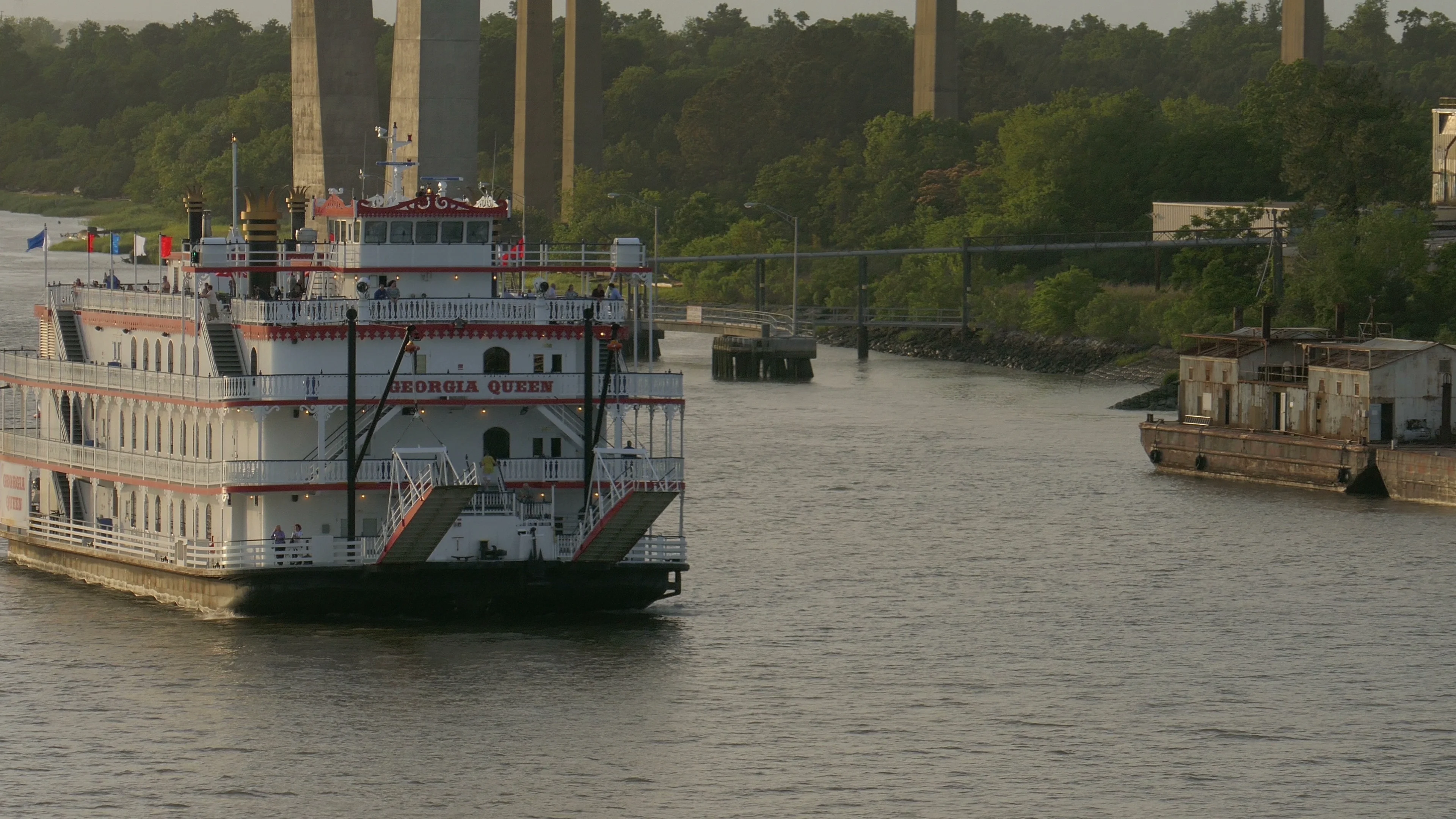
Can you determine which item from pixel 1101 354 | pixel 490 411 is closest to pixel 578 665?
pixel 490 411

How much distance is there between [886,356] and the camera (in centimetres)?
14075

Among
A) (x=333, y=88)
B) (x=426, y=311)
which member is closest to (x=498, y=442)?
(x=426, y=311)

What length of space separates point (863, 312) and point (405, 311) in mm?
92878

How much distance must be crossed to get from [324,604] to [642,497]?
20.8ft

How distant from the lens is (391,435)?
51594 millimetres

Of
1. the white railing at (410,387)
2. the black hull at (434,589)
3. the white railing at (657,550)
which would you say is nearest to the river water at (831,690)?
the black hull at (434,589)

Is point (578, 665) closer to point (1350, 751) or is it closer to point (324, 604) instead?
point (324, 604)

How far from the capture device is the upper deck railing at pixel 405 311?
51.2 m

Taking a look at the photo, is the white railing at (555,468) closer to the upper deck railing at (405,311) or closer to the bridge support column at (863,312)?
the upper deck railing at (405,311)

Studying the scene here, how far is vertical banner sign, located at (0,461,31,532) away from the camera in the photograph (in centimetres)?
6012

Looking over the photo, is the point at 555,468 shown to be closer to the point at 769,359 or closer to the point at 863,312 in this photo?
the point at 769,359

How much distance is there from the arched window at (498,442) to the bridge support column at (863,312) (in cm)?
8468

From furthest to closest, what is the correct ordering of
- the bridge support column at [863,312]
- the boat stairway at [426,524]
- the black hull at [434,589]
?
the bridge support column at [863,312] → the black hull at [434,589] → the boat stairway at [426,524]

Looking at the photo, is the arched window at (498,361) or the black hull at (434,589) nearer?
the black hull at (434,589)
